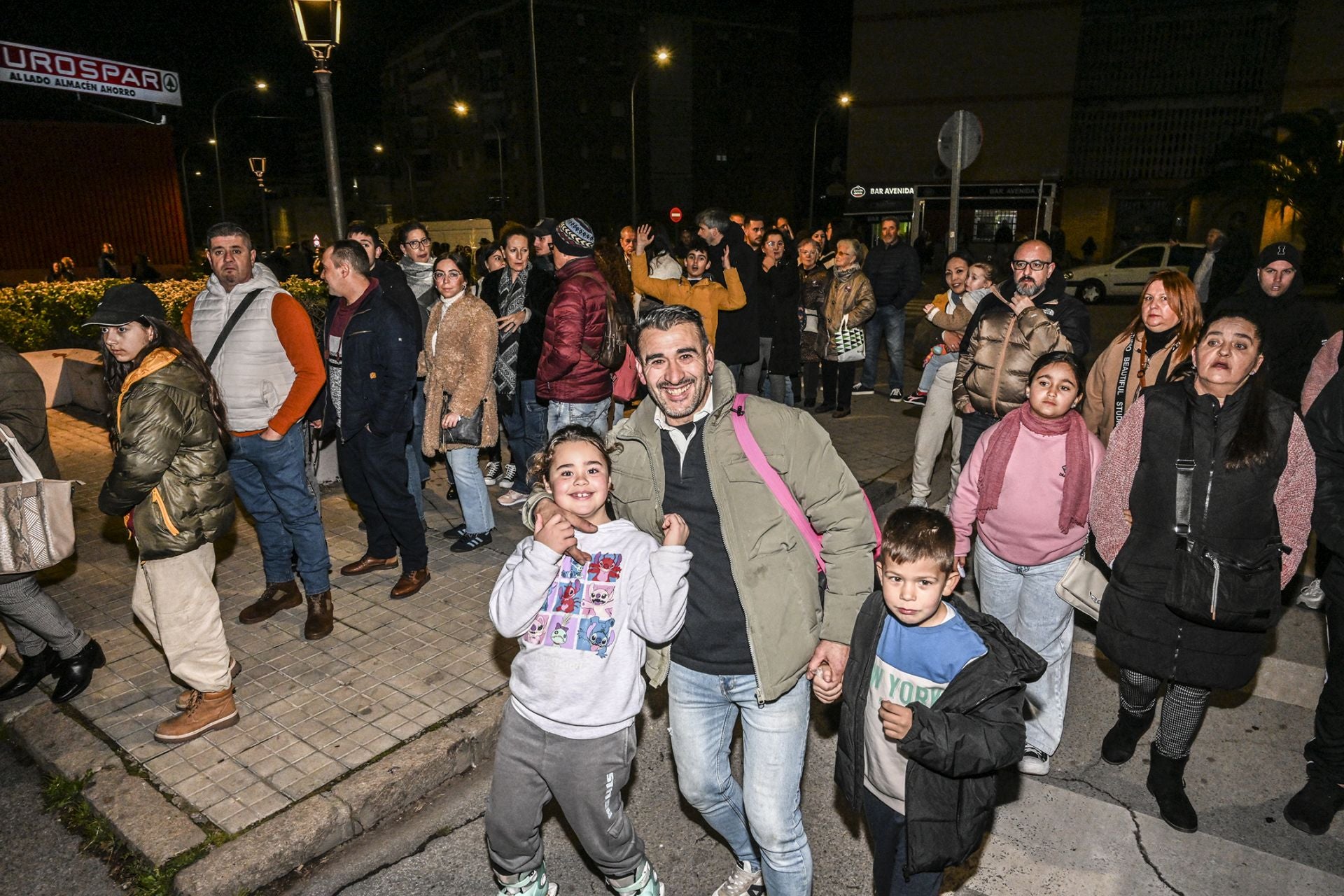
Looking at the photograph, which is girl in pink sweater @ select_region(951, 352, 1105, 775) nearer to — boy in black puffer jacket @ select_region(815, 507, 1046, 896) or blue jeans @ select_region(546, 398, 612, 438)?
boy in black puffer jacket @ select_region(815, 507, 1046, 896)

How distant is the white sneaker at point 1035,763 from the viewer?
384cm

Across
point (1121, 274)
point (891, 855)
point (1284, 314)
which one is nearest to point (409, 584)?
point (891, 855)

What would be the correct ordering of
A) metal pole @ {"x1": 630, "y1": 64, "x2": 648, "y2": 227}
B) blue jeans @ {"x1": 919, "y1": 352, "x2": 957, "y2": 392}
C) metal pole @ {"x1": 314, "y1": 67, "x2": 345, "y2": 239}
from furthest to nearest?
metal pole @ {"x1": 630, "y1": 64, "x2": 648, "y2": 227} < blue jeans @ {"x1": 919, "y1": 352, "x2": 957, "y2": 392} < metal pole @ {"x1": 314, "y1": 67, "x2": 345, "y2": 239}

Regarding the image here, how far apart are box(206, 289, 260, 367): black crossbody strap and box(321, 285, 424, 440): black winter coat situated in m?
0.60

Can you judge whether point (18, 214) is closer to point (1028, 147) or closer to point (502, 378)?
point (502, 378)

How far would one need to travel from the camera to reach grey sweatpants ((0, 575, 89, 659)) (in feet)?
13.8

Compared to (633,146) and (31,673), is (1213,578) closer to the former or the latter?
(31,673)

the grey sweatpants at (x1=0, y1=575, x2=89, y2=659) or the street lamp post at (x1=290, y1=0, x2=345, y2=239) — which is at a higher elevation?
the street lamp post at (x1=290, y1=0, x2=345, y2=239)

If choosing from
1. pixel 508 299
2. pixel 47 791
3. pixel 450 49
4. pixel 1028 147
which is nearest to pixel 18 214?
pixel 450 49

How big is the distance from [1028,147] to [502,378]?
31135mm

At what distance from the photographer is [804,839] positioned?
2.77 m

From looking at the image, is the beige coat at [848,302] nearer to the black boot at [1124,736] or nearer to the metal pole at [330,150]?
the metal pole at [330,150]

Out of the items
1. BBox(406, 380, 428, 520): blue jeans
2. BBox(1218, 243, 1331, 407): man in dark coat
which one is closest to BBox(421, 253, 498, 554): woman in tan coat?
BBox(406, 380, 428, 520): blue jeans

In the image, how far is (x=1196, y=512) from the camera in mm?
3258
